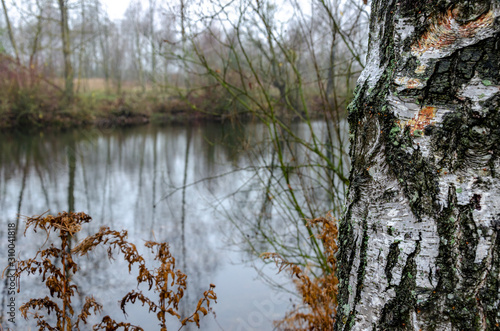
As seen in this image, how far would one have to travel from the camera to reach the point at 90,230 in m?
5.79

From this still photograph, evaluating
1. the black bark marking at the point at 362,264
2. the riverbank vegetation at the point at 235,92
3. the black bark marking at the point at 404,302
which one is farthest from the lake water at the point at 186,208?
the black bark marking at the point at 404,302

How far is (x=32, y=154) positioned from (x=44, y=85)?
31.5 ft

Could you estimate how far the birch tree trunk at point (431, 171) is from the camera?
39.5 inches

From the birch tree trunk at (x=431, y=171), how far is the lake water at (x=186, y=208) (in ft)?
5.08

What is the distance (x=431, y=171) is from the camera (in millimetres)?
1058

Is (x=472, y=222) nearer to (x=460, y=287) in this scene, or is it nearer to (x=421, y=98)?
(x=460, y=287)

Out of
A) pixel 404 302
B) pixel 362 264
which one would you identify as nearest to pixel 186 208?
pixel 362 264

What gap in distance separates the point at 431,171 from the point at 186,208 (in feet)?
20.8

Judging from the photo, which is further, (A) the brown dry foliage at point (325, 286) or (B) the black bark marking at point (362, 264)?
(A) the brown dry foliage at point (325, 286)

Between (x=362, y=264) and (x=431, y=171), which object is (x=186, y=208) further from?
(x=431, y=171)

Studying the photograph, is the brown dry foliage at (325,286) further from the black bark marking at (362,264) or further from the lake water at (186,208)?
the black bark marking at (362,264)

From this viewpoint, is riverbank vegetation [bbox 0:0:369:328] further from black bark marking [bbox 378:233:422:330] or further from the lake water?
black bark marking [bbox 378:233:422:330]

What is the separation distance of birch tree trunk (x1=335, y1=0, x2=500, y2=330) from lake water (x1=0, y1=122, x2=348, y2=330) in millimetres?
1550

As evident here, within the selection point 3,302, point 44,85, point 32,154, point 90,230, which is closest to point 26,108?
point 44,85
